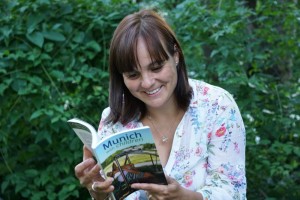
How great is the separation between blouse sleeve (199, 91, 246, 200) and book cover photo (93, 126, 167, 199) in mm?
324

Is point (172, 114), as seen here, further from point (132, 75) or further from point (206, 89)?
point (132, 75)

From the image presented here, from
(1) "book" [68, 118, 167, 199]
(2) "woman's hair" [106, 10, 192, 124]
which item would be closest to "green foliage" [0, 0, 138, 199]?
(2) "woman's hair" [106, 10, 192, 124]

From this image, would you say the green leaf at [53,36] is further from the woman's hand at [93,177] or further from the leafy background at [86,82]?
the woman's hand at [93,177]

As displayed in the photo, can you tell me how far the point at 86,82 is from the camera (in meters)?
4.19

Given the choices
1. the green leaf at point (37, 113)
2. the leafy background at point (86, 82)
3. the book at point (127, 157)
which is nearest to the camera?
the book at point (127, 157)

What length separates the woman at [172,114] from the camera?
8.63 ft

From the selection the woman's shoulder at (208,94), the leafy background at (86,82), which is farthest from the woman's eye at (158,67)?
the leafy background at (86,82)

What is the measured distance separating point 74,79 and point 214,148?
63.8 inches

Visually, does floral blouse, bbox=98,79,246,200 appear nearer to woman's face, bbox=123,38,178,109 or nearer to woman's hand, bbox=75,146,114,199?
woman's face, bbox=123,38,178,109

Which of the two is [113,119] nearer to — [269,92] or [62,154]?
[62,154]

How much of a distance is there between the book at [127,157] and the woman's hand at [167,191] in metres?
0.02

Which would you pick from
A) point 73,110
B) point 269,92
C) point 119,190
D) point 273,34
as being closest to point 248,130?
point 269,92

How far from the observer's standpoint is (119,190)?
2.46 m

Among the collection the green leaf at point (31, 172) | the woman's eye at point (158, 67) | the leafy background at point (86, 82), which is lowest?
the green leaf at point (31, 172)
